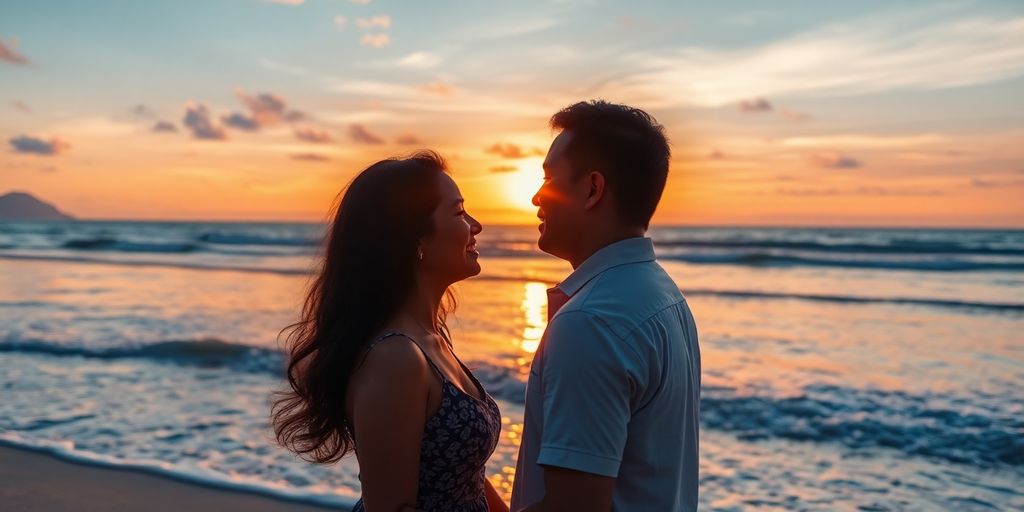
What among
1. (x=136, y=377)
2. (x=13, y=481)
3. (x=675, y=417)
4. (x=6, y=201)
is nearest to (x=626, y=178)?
(x=675, y=417)

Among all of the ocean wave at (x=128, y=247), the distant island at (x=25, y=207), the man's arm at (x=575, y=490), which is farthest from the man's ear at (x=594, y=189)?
the distant island at (x=25, y=207)

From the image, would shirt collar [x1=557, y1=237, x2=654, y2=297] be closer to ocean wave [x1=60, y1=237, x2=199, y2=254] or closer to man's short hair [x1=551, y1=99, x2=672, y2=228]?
man's short hair [x1=551, y1=99, x2=672, y2=228]

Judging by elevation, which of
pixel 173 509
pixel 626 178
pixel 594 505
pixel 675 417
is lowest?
pixel 173 509

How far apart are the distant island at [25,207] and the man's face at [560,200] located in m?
189

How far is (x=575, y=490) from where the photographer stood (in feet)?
5.89

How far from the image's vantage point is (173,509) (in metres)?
5.30

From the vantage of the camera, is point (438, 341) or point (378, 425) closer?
point (378, 425)

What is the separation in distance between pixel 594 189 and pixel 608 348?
1.50ft

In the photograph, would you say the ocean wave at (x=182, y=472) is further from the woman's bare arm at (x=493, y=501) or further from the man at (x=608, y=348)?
the man at (x=608, y=348)

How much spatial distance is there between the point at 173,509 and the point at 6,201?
192m

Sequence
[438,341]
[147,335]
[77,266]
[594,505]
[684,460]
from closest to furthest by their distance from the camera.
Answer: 1. [594,505]
2. [684,460]
3. [438,341]
4. [147,335]
5. [77,266]

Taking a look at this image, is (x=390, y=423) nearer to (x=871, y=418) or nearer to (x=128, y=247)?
(x=871, y=418)

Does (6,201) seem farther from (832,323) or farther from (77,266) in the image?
(832,323)

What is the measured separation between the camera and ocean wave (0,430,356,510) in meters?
5.48
